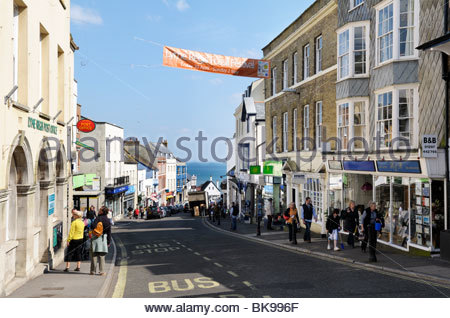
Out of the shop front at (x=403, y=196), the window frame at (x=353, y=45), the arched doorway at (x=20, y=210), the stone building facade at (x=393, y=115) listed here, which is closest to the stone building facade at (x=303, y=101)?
the stone building facade at (x=393, y=115)

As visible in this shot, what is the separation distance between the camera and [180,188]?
112625mm

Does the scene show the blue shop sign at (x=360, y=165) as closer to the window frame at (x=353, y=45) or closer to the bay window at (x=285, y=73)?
the window frame at (x=353, y=45)

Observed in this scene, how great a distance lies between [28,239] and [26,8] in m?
5.40

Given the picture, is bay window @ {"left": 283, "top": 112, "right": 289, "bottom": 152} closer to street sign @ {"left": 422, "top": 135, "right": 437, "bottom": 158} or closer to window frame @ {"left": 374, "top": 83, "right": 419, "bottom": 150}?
window frame @ {"left": 374, "top": 83, "right": 419, "bottom": 150}

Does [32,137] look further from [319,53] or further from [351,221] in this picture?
[319,53]


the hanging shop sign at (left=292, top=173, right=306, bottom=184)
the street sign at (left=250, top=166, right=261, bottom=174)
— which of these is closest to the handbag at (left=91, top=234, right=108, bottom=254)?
the hanging shop sign at (left=292, top=173, right=306, bottom=184)

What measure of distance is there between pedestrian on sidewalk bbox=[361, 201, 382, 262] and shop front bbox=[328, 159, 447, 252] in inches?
28.5

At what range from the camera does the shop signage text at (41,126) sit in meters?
11.2

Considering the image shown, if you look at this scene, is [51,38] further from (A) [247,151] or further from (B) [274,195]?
(A) [247,151]

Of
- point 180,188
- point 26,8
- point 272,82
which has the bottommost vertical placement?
point 180,188

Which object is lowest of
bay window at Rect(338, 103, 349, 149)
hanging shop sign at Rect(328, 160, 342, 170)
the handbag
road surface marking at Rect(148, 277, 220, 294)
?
road surface marking at Rect(148, 277, 220, 294)

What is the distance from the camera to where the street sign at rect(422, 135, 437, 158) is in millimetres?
13844

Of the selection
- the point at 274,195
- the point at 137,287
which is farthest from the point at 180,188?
the point at 137,287

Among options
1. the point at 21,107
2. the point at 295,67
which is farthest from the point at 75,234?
the point at 295,67
